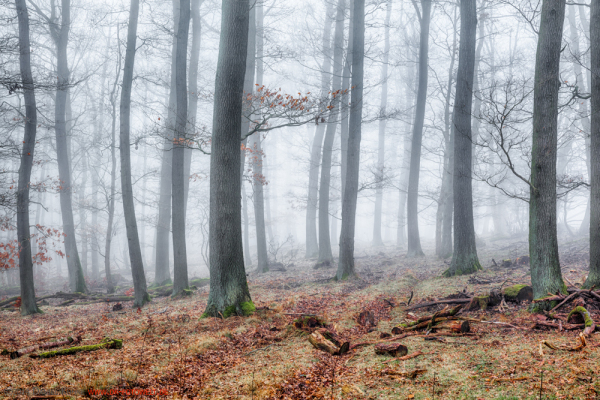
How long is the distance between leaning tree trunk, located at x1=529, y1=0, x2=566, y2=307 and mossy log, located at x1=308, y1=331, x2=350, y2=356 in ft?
11.5

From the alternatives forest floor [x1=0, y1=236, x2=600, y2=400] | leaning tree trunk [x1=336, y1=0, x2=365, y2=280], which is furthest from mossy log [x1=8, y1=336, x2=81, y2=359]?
leaning tree trunk [x1=336, y1=0, x2=365, y2=280]

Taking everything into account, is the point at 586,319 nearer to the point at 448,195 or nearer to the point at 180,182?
the point at 180,182

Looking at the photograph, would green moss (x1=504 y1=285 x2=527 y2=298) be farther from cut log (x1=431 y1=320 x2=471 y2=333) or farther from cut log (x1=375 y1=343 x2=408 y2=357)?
cut log (x1=375 y1=343 x2=408 y2=357)

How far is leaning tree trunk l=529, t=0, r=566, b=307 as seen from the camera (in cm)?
563

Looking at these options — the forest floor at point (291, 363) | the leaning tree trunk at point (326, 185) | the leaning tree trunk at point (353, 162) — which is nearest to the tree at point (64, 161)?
the forest floor at point (291, 363)

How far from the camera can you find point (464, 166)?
10.3 metres

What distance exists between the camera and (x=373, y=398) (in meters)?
3.17

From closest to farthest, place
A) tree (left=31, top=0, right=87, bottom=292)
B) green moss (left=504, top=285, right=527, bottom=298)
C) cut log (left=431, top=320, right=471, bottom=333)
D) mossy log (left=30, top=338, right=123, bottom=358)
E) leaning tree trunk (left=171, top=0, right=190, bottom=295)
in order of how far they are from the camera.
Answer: mossy log (left=30, top=338, right=123, bottom=358)
cut log (left=431, top=320, right=471, bottom=333)
green moss (left=504, top=285, right=527, bottom=298)
leaning tree trunk (left=171, top=0, right=190, bottom=295)
tree (left=31, top=0, right=87, bottom=292)

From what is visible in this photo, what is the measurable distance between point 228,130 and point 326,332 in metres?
4.28

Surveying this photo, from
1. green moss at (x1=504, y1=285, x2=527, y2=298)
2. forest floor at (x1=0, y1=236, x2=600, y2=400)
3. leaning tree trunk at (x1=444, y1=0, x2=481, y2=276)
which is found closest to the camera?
forest floor at (x1=0, y1=236, x2=600, y2=400)

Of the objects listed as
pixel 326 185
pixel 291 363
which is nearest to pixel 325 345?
pixel 291 363

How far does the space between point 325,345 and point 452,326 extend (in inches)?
75.7

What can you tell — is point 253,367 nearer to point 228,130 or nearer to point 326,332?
point 326,332

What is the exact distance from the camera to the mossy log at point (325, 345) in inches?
181
